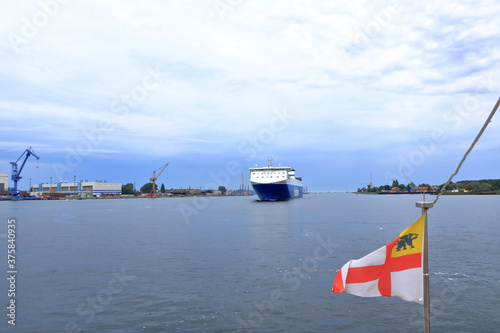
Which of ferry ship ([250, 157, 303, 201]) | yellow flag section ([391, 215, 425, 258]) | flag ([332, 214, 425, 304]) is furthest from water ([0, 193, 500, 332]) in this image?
ferry ship ([250, 157, 303, 201])

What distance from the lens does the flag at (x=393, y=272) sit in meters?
7.14

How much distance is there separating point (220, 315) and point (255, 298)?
2.46 m

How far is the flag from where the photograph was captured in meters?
7.14

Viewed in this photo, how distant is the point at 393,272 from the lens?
24.2ft

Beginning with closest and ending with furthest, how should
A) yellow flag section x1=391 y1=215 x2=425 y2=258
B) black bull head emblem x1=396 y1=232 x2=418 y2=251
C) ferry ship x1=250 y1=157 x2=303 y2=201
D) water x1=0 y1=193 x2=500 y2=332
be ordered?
yellow flag section x1=391 y1=215 x2=425 y2=258 → black bull head emblem x1=396 y1=232 x2=418 y2=251 → water x1=0 y1=193 x2=500 y2=332 → ferry ship x1=250 y1=157 x2=303 y2=201

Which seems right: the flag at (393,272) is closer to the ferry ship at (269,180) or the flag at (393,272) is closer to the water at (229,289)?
the water at (229,289)

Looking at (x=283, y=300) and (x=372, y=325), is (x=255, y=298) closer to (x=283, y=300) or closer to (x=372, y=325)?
(x=283, y=300)

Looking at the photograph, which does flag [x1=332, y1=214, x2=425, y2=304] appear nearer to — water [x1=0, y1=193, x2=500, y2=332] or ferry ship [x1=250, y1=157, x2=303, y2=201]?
water [x1=0, y1=193, x2=500, y2=332]

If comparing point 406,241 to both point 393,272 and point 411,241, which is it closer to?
point 411,241

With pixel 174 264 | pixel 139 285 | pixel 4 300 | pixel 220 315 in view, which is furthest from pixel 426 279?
pixel 174 264

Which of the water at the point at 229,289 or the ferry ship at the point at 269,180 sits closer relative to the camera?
the water at the point at 229,289

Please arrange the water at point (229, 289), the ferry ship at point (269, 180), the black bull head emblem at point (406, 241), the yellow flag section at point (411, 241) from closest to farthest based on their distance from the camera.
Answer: the yellow flag section at point (411, 241) → the black bull head emblem at point (406, 241) → the water at point (229, 289) → the ferry ship at point (269, 180)

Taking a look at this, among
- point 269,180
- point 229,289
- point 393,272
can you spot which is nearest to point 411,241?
point 393,272

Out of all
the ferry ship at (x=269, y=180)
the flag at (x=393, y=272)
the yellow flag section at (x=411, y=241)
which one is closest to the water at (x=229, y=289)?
the flag at (x=393, y=272)
